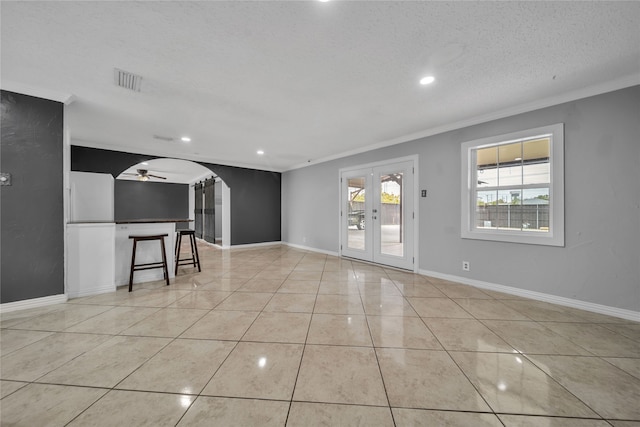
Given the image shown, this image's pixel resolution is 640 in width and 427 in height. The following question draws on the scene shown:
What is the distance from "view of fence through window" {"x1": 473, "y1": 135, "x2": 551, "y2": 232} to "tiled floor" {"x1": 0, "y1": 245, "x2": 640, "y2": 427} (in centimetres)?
104

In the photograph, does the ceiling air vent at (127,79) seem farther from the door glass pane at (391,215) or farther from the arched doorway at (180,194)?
the arched doorway at (180,194)

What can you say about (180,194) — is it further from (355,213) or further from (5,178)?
(355,213)

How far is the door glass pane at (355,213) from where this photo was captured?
5.07 metres

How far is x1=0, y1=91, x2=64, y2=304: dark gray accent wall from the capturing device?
247 centimetres

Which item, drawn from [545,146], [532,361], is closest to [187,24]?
[532,361]

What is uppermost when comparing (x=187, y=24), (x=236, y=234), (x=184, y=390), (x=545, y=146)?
(x=187, y=24)

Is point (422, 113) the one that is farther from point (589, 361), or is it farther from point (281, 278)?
point (281, 278)

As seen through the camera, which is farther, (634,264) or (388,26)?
(634,264)

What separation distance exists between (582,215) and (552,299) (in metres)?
1.05

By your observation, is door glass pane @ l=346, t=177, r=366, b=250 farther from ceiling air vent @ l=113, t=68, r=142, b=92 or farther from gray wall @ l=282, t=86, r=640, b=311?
ceiling air vent @ l=113, t=68, r=142, b=92

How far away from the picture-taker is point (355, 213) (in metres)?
5.23

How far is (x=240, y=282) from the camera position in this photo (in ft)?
11.9

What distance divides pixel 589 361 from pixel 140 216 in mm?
12763

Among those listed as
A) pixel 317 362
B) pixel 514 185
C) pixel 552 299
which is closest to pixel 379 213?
pixel 514 185
